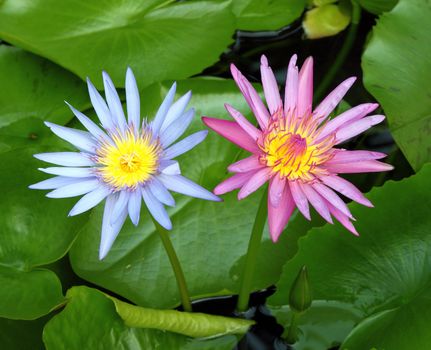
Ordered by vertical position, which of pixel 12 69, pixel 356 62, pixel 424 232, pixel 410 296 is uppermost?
pixel 12 69

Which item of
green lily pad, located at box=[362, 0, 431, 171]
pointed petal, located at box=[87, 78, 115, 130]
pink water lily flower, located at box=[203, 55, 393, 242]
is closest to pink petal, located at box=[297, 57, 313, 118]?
pink water lily flower, located at box=[203, 55, 393, 242]

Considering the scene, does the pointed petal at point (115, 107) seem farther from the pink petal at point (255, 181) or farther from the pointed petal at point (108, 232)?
the pink petal at point (255, 181)

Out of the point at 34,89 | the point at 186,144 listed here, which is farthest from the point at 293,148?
the point at 34,89

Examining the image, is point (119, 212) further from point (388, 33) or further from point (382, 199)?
point (388, 33)

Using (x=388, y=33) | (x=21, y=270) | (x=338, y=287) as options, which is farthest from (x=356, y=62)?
(x=21, y=270)

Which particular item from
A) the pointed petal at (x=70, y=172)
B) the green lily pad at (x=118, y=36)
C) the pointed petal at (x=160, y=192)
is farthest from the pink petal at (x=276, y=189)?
the green lily pad at (x=118, y=36)
